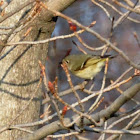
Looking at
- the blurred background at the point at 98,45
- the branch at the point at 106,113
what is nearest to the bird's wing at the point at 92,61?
the branch at the point at 106,113

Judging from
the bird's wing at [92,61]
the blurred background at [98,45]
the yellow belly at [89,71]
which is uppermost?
the bird's wing at [92,61]

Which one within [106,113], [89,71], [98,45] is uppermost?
[106,113]

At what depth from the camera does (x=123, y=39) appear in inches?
264

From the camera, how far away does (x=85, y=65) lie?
3762 millimetres

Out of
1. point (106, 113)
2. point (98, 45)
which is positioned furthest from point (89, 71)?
point (98, 45)

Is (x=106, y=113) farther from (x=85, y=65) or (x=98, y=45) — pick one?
(x=98, y=45)

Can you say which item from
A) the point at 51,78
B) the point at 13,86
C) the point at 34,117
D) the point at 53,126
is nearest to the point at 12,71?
the point at 13,86

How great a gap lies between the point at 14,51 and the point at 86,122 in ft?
3.07

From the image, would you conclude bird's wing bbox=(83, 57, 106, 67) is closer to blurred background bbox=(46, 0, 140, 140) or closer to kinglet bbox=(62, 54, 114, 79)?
kinglet bbox=(62, 54, 114, 79)

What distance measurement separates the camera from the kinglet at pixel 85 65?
12.1 feet

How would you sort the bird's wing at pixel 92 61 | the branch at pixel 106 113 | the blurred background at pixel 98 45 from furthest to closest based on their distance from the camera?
the blurred background at pixel 98 45 < the bird's wing at pixel 92 61 < the branch at pixel 106 113

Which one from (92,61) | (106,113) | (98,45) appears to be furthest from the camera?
(98,45)

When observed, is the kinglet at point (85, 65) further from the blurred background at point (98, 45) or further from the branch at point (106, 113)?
the blurred background at point (98, 45)

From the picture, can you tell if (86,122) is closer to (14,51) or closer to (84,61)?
(14,51)
